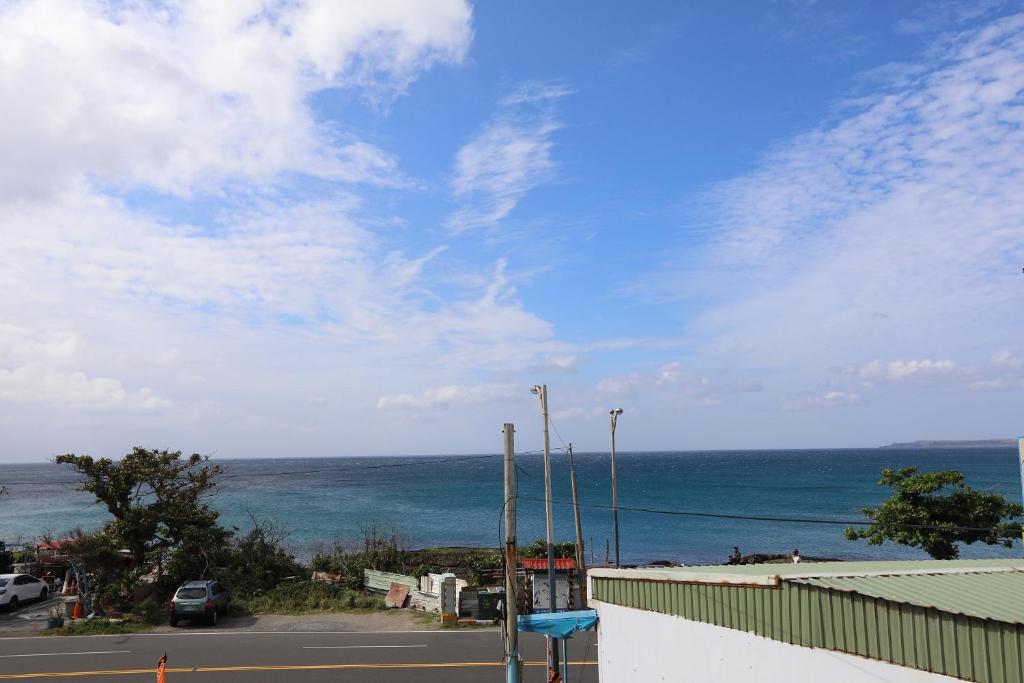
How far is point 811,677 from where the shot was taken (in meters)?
8.55

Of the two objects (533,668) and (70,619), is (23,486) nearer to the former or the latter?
(70,619)

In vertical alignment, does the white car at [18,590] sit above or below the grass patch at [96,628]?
above

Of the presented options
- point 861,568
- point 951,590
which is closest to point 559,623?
point 861,568

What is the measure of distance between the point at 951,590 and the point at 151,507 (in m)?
29.9

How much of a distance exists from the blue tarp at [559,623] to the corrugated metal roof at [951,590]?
572 cm

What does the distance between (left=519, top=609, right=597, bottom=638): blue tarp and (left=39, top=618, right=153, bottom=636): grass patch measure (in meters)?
17.6

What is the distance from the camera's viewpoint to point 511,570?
12844mm

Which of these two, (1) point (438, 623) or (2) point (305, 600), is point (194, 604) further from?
(1) point (438, 623)

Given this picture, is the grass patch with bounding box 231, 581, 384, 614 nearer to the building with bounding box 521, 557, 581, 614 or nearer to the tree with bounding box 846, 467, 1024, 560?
the building with bounding box 521, 557, 581, 614

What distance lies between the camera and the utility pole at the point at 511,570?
42.0 ft

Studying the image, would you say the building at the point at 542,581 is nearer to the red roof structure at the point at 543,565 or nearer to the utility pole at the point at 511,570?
the red roof structure at the point at 543,565

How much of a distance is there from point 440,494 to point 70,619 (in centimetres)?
10161

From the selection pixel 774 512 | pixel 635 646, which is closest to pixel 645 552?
pixel 774 512

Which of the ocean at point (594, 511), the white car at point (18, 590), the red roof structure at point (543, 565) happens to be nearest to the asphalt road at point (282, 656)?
the red roof structure at point (543, 565)
